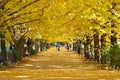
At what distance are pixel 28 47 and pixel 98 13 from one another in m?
38.4

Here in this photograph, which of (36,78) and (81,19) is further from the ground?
(81,19)

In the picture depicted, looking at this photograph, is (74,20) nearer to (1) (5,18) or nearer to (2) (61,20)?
(2) (61,20)

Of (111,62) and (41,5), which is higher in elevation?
(41,5)

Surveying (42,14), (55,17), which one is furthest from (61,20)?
(42,14)

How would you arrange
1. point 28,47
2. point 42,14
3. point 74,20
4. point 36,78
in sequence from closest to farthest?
point 36,78 → point 42,14 → point 74,20 → point 28,47

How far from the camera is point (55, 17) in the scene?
21.0 m

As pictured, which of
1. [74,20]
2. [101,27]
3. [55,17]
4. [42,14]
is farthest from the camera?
[101,27]

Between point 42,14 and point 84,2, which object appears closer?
point 84,2

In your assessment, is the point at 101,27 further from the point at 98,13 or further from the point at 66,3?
the point at 66,3

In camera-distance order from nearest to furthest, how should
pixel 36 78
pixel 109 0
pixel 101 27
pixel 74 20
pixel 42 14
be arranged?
pixel 36 78
pixel 109 0
pixel 42 14
pixel 74 20
pixel 101 27

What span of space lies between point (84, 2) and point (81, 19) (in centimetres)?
529

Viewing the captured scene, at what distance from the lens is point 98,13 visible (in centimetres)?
2117

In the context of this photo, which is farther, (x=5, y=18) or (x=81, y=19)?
(x=81, y=19)

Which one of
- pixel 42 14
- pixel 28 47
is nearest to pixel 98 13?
pixel 42 14
